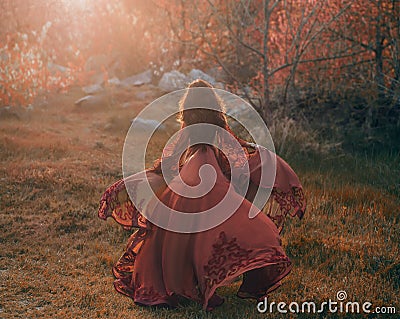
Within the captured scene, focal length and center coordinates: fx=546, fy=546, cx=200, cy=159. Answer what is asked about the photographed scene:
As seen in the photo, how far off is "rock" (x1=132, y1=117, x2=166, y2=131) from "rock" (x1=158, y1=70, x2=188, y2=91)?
43.6 inches

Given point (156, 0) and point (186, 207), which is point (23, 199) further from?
point (156, 0)

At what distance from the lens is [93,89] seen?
51.7ft

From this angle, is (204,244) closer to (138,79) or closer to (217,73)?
(217,73)

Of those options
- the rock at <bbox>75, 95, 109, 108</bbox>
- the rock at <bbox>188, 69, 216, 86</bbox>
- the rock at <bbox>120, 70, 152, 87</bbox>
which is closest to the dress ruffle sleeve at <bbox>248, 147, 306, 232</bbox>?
the rock at <bbox>188, 69, 216, 86</bbox>

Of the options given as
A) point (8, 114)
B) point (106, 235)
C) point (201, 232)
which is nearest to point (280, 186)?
point (201, 232)

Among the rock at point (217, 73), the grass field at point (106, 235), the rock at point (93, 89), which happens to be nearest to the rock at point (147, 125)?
the grass field at point (106, 235)

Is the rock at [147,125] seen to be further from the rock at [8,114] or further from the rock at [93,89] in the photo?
the rock at [93,89]

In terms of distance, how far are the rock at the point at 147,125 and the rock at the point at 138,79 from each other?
4440mm

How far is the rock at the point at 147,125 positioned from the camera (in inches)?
443

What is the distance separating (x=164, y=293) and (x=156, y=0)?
12.7 m

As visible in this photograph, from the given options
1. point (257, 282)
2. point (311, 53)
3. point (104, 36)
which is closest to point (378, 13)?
point (311, 53)

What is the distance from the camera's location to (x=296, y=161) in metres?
8.80

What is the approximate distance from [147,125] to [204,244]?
7352 millimetres

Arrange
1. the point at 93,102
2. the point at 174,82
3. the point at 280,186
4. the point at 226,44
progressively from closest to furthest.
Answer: the point at 280,186 → the point at 174,82 → the point at 93,102 → the point at 226,44
